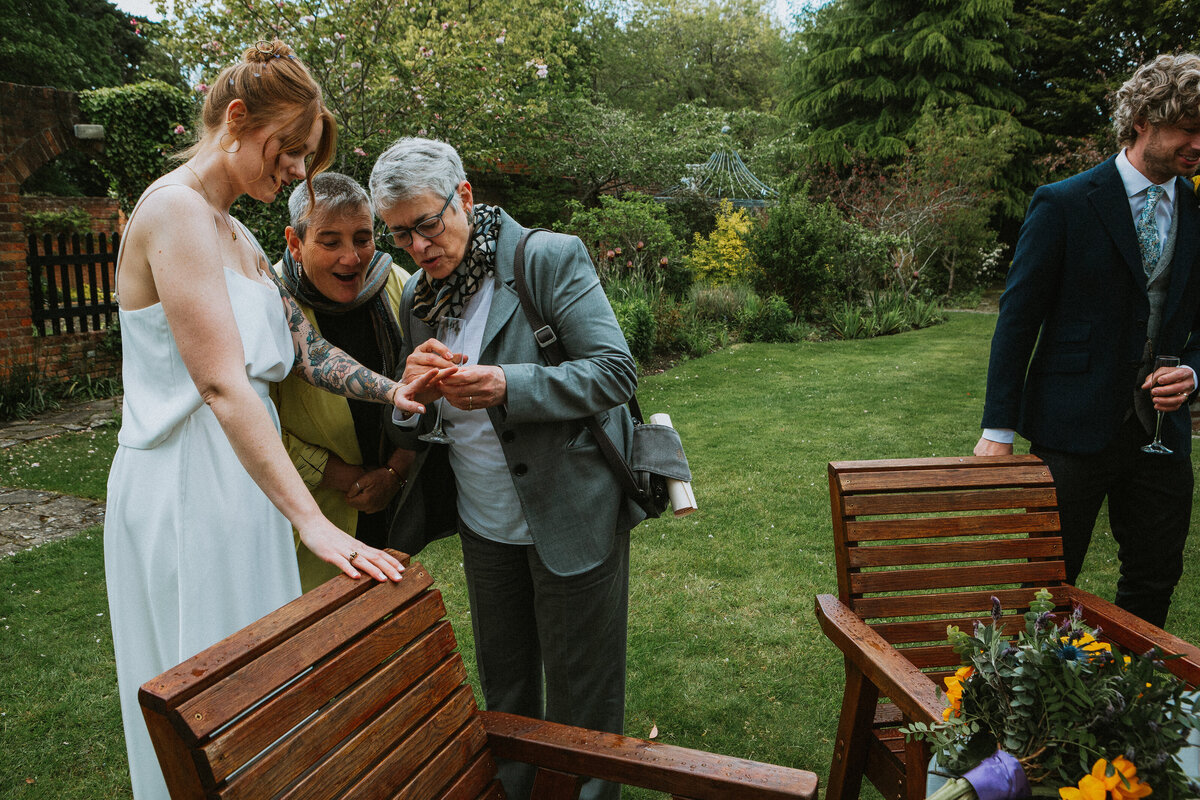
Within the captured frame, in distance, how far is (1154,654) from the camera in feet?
4.22

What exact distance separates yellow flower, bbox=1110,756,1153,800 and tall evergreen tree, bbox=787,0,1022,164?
2179 centimetres

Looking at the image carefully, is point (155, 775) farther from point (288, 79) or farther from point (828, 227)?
point (828, 227)

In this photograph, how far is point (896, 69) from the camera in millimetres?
22844

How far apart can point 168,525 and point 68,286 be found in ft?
30.0

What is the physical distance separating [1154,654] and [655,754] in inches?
36.3

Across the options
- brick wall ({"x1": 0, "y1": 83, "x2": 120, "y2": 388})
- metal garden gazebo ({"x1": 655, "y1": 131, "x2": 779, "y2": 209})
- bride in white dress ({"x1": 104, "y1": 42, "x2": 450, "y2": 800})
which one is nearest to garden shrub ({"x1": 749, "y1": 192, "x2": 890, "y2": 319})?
metal garden gazebo ({"x1": 655, "y1": 131, "x2": 779, "y2": 209})

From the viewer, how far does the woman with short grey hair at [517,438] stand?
2000 millimetres

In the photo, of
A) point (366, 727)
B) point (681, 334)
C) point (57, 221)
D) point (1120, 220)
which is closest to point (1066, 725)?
point (366, 727)

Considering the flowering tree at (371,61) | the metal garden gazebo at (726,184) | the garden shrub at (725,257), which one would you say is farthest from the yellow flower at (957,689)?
the metal garden gazebo at (726,184)

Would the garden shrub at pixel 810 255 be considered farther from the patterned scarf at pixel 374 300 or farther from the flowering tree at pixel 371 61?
the patterned scarf at pixel 374 300

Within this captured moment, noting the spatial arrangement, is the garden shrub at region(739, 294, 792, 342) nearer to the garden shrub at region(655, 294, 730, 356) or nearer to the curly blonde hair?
the garden shrub at region(655, 294, 730, 356)

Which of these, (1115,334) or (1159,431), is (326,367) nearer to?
(1115,334)

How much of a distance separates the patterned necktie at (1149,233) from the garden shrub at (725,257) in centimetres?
1062

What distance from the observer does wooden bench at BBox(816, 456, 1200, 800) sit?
2143 millimetres
